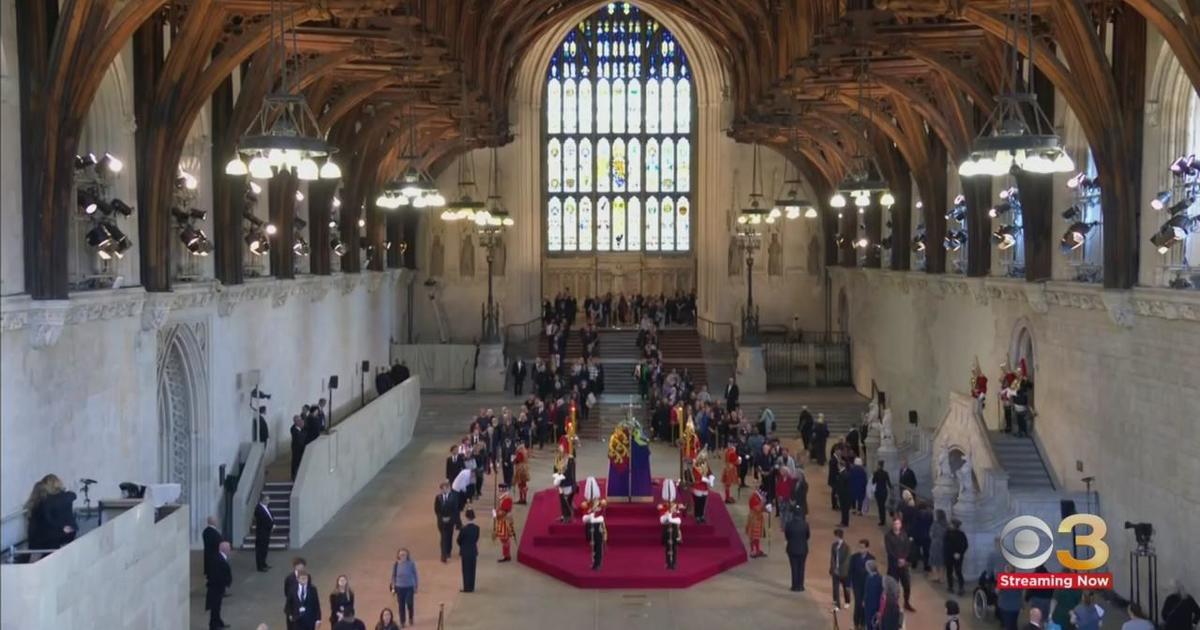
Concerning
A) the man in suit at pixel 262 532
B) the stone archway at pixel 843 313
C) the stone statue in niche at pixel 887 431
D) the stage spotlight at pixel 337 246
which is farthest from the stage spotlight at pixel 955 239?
the man in suit at pixel 262 532

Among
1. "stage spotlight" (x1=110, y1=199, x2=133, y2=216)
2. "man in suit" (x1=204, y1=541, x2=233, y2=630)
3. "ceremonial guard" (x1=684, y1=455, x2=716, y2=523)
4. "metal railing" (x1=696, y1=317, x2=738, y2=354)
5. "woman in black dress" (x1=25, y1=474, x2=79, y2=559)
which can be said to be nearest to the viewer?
"woman in black dress" (x1=25, y1=474, x2=79, y2=559)

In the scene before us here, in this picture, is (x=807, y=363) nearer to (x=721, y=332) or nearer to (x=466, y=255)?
(x=721, y=332)

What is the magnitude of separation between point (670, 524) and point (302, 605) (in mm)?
6867

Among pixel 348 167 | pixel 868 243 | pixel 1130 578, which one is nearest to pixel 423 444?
pixel 348 167

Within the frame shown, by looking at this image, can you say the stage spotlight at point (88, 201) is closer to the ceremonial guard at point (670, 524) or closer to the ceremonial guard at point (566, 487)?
the ceremonial guard at point (566, 487)

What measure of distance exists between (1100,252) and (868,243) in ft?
57.1

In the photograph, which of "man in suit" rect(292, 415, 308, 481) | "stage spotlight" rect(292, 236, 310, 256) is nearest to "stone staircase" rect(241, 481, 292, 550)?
"man in suit" rect(292, 415, 308, 481)

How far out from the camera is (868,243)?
3947 centimetres

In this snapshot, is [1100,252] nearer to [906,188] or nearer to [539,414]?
[906,188]

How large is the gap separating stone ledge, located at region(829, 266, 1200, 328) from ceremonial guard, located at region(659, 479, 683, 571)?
23.4 feet

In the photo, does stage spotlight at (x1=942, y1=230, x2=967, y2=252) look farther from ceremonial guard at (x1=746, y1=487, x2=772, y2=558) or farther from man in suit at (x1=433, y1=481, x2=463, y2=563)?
man in suit at (x1=433, y1=481, x2=463, y2=563)

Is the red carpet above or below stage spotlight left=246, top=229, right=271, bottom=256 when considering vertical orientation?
below

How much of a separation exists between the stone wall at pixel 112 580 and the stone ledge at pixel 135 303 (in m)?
2.64

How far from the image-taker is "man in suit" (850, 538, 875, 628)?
17109 millimetres
